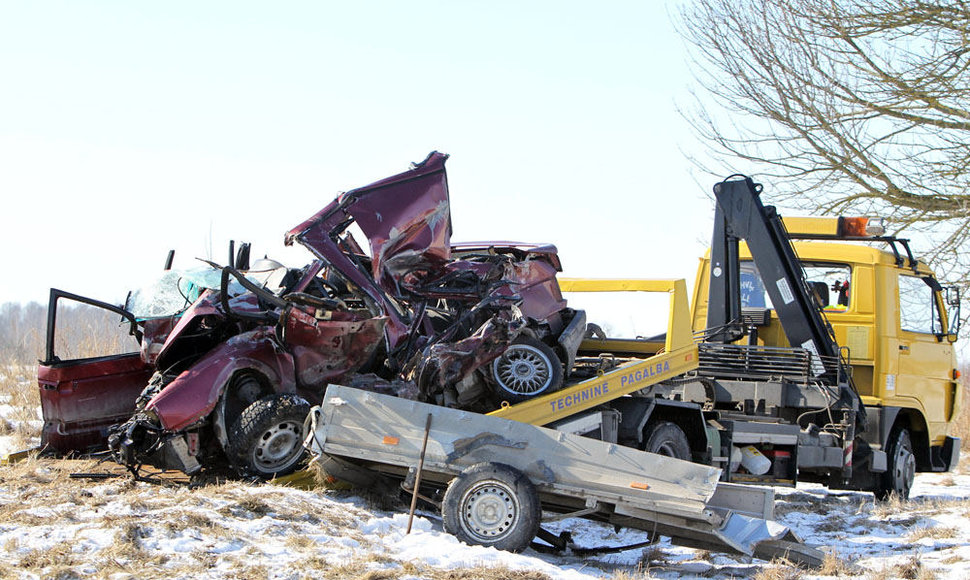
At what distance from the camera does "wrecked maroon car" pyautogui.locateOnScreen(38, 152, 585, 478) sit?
25.2ft

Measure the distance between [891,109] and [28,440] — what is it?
11171mm

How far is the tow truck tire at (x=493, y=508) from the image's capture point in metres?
6.65

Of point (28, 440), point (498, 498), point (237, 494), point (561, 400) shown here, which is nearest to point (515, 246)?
point (561, 400)

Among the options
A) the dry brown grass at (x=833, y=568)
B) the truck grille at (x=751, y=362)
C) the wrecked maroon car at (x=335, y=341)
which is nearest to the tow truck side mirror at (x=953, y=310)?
the truck grille at (x=751, y=362)

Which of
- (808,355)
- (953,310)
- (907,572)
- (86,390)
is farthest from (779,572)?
(953,310)

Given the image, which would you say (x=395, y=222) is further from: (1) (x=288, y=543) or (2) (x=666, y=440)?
(2) (x=666, y=440)

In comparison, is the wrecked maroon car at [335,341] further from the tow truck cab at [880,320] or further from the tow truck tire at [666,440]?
the tow truck cab at [880,320]

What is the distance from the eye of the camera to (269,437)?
769 centimetres

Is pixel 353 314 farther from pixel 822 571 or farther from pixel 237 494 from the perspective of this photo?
pixel 822 571

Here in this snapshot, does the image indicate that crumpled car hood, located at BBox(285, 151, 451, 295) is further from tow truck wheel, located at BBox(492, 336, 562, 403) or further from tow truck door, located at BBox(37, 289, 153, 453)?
tow truck door, located at BBox(37, 289, 153, 453)

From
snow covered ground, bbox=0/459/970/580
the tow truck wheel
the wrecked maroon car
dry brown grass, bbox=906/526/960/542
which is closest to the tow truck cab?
dry brown grass, bbox=906/526/960/542

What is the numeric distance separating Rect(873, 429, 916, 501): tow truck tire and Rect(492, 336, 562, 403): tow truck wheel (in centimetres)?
518

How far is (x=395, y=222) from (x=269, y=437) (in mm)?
1965

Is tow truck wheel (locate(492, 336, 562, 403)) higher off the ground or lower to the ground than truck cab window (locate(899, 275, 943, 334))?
lower
